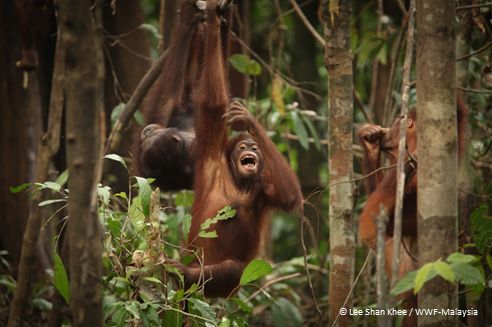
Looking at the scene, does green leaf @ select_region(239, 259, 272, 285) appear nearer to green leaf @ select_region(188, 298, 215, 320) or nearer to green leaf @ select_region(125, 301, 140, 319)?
green leaf @ select_region(188, 298, 215, 320)

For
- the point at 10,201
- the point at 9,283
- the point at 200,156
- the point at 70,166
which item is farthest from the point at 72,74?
the point at 10,201

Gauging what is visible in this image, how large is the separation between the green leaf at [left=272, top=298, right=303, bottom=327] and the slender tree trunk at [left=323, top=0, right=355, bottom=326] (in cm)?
137

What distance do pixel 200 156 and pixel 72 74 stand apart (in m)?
2.34

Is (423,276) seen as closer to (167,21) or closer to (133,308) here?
(133,308)

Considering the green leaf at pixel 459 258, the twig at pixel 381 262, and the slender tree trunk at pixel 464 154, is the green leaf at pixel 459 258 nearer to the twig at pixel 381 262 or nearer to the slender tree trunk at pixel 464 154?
the twig at pixel 381 262

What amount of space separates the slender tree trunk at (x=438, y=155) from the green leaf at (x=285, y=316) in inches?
84.3

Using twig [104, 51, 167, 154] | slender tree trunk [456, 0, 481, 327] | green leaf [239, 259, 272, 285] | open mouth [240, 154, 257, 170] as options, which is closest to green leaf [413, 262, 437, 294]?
green leaf [239, 259, 272, 285]

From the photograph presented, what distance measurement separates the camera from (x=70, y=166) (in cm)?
225

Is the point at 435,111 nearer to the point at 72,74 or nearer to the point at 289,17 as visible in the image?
the point at 72,74

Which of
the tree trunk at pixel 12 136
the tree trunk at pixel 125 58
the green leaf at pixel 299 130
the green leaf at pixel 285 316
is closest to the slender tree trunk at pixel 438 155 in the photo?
the green leaf at pixel 285 316

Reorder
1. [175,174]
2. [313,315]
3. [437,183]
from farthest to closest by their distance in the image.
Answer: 1. [313,315]
2. [175,174]
3. [437,183]

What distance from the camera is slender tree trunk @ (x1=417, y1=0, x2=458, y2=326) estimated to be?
112 inches

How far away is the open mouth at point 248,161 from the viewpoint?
178 inches

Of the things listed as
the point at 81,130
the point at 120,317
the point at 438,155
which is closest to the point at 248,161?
the point at 120,317
